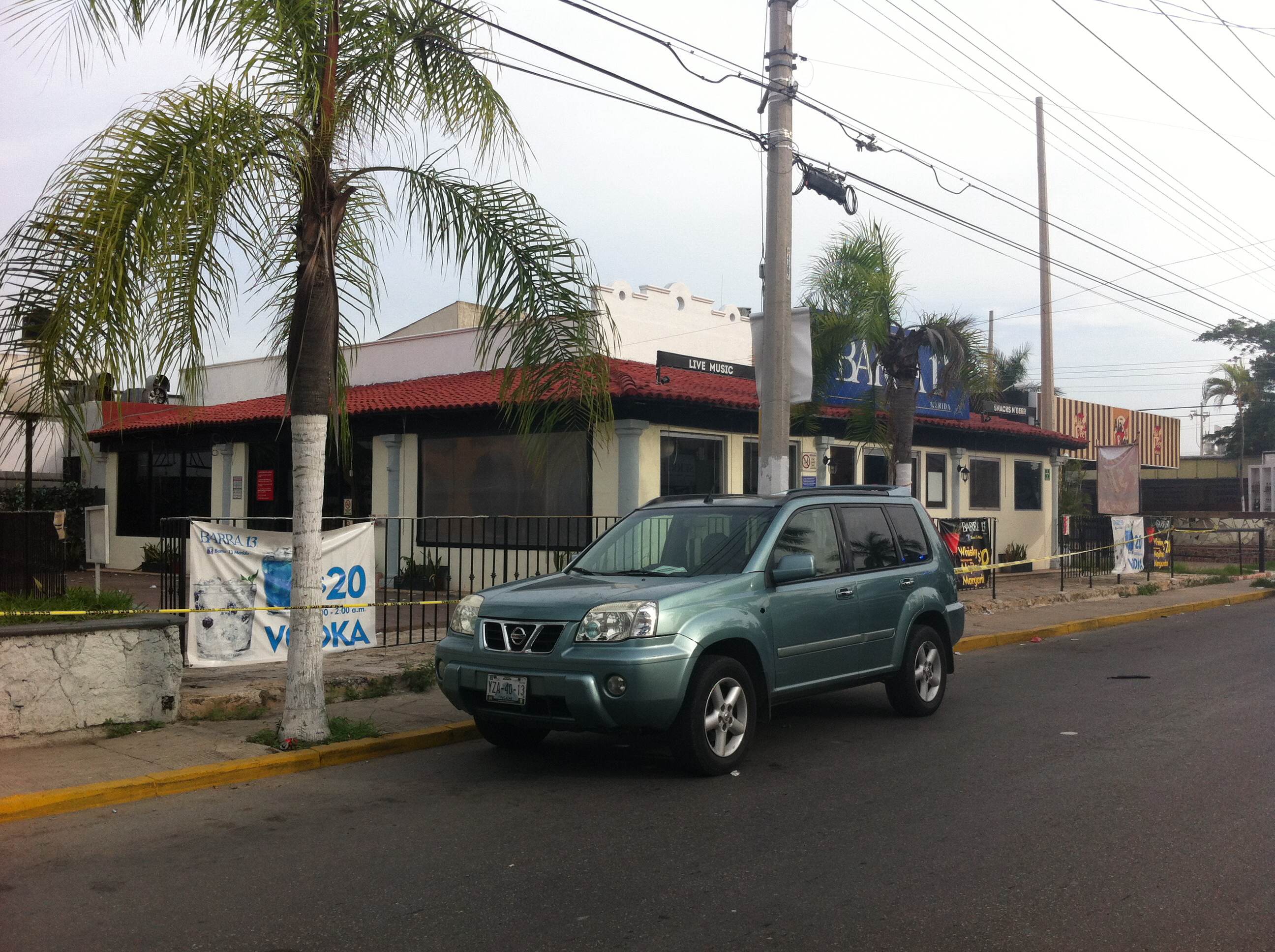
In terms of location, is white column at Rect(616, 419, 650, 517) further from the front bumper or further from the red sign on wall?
the front bumper

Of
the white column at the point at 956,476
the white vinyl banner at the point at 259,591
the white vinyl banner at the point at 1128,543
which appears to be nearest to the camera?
the white vinyl banner at the point at 259,591

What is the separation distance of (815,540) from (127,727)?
504cm

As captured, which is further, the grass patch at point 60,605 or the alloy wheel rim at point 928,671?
the alloy wheel rim at point 928,671

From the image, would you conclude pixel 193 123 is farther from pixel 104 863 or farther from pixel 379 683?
pixel 379 683

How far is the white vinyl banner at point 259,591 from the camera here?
29.3 feet

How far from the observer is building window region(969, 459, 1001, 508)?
25031 mm

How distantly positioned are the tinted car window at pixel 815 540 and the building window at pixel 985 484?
17334 millimetres

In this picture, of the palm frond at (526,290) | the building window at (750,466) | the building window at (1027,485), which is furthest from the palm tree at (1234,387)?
the palm frond at (526,290)

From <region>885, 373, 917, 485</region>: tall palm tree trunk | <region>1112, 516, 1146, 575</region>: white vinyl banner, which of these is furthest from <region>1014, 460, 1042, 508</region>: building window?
<region>885, 373, 917, 485</region>: tall palm tree trunk

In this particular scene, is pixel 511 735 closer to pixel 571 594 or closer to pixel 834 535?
pixel 571 594

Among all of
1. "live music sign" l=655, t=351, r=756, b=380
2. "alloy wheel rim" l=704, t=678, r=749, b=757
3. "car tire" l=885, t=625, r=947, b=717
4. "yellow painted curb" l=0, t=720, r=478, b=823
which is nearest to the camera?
"yellow painted curb" l=0, t=720, r=478, b=823

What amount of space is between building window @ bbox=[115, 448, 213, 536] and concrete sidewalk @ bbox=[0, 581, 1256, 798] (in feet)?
44.9

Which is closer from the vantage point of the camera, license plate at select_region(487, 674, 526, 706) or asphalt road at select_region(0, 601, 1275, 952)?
asphalt road at select_region(0, 601, 1275, 952)

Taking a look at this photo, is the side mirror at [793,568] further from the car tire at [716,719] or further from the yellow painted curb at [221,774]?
the yellow painted curb at [221,774]
